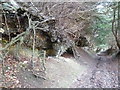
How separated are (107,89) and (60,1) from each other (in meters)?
5.68

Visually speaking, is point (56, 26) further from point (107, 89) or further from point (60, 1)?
point (107, 89)

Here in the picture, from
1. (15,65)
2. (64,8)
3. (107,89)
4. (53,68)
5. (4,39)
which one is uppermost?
(64,8)

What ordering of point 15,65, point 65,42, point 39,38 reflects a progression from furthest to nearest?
point 65,42
point 39,38
point 15,65

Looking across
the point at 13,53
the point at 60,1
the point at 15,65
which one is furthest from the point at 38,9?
the point at 15,65

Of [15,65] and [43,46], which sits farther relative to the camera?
[43,46]

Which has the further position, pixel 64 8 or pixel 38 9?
pixel 64 8

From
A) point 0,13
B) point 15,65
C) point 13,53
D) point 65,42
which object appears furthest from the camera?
point 65,42

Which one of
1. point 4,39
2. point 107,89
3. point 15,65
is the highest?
point 4,39

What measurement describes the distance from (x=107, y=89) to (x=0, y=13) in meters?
5.56

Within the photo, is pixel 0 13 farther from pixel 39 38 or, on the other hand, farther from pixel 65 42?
pixel 65 42

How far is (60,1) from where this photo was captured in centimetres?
1084

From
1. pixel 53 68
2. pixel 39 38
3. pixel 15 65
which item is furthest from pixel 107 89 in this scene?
pixel 39 38

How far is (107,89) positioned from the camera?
7711mm

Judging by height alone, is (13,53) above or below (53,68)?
above
